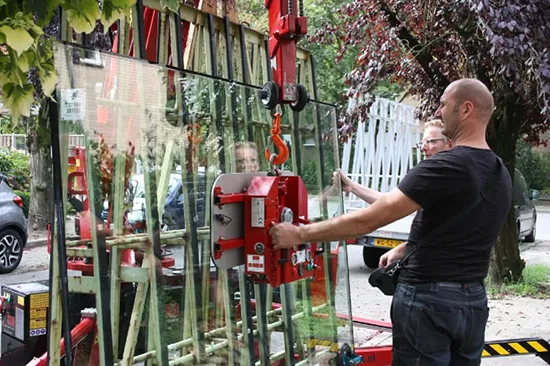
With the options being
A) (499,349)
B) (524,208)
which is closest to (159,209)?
(499,349)

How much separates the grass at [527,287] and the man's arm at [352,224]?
6542 mm

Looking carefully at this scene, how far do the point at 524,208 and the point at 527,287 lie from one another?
5946mm

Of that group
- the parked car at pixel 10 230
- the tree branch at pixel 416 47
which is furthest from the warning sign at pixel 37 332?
the parked car at pixel 10 230

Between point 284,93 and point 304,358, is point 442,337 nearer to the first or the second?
point 304,358

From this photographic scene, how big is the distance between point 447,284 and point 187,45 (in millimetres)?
2184

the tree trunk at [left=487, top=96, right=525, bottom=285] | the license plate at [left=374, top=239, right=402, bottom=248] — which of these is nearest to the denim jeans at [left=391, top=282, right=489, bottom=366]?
the tree trunk at [left=487, top=96, right=525, bottom=285]

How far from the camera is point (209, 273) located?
3471 millimetres

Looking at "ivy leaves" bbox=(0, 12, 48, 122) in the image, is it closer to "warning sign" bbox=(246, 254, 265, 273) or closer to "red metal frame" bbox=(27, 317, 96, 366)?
"red metal frame" bbox=(27, 317, 96, 366)

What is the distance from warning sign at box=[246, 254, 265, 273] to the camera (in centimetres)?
305

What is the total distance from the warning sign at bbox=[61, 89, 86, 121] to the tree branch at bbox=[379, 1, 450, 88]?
6.74m

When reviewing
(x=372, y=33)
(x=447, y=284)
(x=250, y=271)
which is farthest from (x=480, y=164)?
(x=372, y=33)

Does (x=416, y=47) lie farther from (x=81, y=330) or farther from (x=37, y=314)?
(x=81, y=330)

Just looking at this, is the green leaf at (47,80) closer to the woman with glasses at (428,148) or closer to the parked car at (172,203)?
the parked car at (172,203)

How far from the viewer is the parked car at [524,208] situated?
1417 cm
